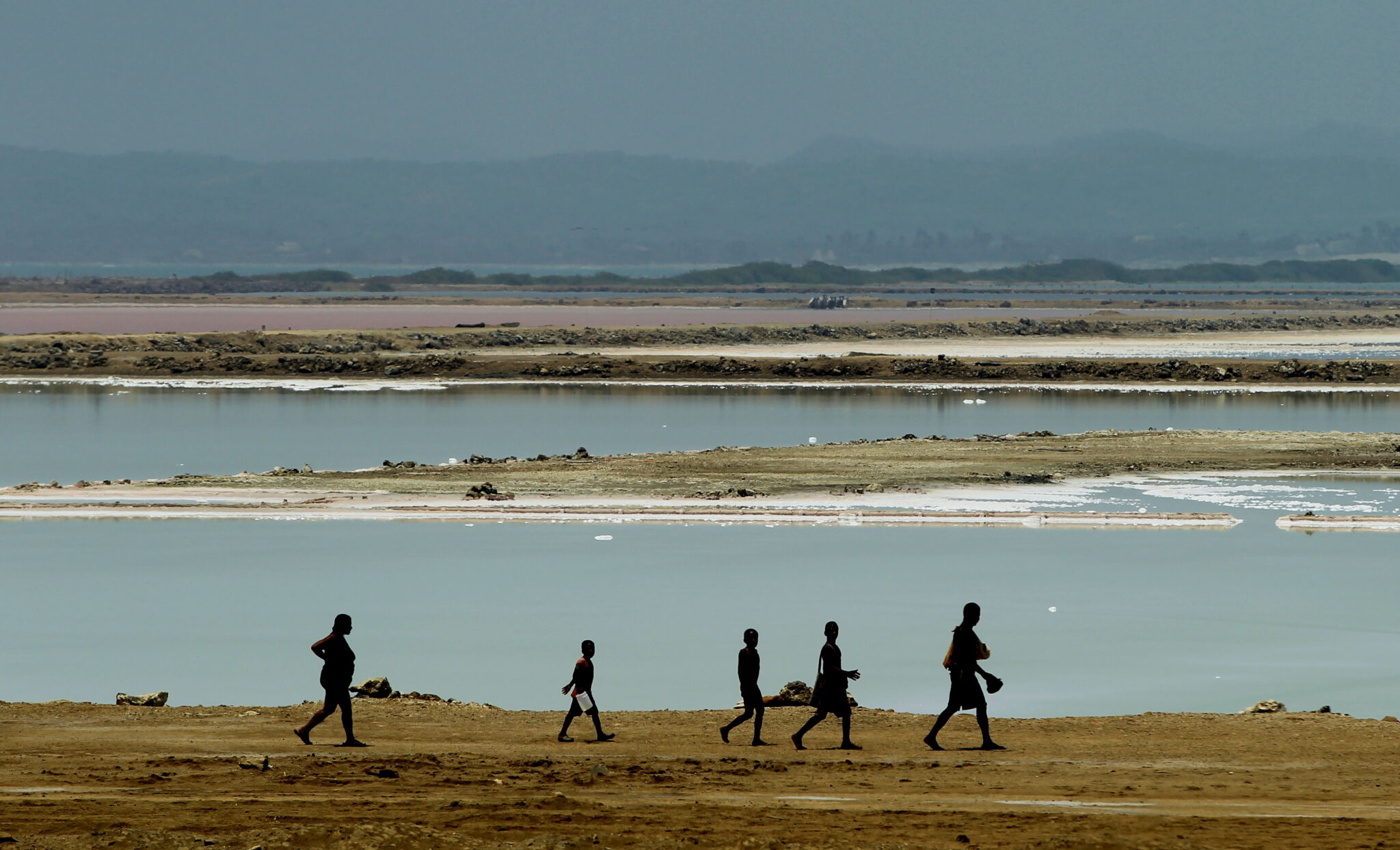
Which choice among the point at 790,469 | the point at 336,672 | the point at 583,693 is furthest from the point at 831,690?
the point at 790,469

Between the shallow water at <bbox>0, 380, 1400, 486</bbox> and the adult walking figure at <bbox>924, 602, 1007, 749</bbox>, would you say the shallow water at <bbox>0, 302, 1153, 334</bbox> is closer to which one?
the shallow water at <bbox>0, 380, 1400, 486</bbox>

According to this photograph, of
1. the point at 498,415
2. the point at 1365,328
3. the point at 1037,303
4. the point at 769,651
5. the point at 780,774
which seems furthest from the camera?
the point at 1037,303

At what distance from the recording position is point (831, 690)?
14.0m

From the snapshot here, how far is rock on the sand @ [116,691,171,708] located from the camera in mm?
16297

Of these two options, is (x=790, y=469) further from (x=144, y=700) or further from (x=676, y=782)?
(x=676, y=782)

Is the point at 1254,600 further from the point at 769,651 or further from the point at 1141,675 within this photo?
the point at 769,651

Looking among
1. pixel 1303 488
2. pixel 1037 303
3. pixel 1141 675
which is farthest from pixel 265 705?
pixel 1037 303

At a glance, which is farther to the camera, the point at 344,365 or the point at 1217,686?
the point at 344,365

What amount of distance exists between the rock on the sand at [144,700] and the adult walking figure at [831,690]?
6151mm

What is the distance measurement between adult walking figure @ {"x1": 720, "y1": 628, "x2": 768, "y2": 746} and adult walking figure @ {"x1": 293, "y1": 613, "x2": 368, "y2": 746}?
304 centimetres

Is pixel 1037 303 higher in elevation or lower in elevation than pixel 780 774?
higher

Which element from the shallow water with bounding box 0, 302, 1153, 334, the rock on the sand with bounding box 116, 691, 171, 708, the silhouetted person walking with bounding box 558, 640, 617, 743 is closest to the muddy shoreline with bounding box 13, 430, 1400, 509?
the rock on the sand with bounding box 116, 691, 171, 708

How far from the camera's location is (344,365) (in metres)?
70.9

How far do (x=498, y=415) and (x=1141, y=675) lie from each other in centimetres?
3604
